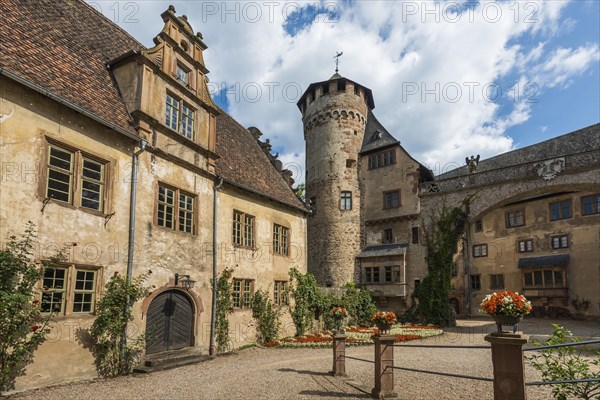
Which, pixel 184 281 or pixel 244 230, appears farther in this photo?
pixel 244 230

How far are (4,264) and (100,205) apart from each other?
3.04 meters

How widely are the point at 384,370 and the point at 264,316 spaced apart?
968 cm

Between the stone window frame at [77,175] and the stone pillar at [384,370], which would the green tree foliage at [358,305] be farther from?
the stone window frame at [77,175]

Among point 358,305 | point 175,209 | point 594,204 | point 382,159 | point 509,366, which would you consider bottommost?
point 358,305

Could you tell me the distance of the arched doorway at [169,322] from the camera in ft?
41.2

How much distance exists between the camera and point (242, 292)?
1689 cm

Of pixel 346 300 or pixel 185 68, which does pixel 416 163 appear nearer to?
pixel 346 300

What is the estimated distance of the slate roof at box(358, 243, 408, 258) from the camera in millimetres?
28203

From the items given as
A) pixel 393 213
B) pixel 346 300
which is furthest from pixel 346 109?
pixel 346 300

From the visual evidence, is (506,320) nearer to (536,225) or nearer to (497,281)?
(536,225)

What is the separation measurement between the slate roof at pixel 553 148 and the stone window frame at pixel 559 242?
637 cm

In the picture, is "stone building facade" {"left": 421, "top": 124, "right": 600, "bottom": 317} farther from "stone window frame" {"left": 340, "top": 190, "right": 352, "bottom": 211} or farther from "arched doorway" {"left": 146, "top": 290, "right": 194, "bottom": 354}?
"arched doorway" {"left": 146, "top": 290, "right": 194, "bottom": 354}

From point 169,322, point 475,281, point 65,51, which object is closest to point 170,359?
point 169,322

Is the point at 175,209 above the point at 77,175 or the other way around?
the other way around
